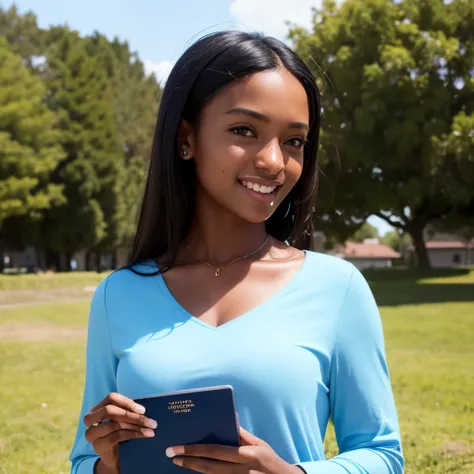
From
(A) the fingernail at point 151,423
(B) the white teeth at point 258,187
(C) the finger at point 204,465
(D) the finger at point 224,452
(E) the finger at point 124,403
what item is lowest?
(C) the finger at point 204,465

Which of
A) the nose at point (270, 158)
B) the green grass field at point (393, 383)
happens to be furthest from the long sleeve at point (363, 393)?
the green grass field at point (393, 383)

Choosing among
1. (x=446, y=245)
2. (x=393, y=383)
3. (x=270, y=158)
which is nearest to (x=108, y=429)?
(x=270, y=158)

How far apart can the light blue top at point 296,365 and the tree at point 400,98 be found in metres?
24.9

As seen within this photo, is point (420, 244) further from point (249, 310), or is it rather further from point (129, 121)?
point (249, 310)

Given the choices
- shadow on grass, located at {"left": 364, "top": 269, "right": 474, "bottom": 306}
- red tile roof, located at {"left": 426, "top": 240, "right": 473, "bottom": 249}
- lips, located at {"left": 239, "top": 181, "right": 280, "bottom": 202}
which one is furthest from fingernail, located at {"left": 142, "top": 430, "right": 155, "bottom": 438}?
red tile roof, located at {"left": 426, "top": 240, "right": 473, "bottom": 249}

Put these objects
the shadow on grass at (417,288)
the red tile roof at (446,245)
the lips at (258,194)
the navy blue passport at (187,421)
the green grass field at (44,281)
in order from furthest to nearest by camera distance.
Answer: the red tile roof at (446,245) → the green grass field at (44,281) → the shadow on grass at (417,288) → the lips at (258,194) → the navy blue passport at (187,421)

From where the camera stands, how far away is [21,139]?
32531 millimetres

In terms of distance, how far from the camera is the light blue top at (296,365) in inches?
61.4

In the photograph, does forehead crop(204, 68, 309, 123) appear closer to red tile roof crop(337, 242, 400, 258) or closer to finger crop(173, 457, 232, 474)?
finger crop(173, 457, 232, 474)

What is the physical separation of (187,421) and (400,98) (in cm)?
2765

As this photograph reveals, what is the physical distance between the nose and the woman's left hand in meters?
0.64

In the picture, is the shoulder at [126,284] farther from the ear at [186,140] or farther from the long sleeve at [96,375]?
the ear at [186,140]

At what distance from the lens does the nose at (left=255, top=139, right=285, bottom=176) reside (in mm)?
1717

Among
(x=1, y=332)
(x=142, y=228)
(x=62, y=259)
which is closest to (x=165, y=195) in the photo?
(x=142, y=228)
